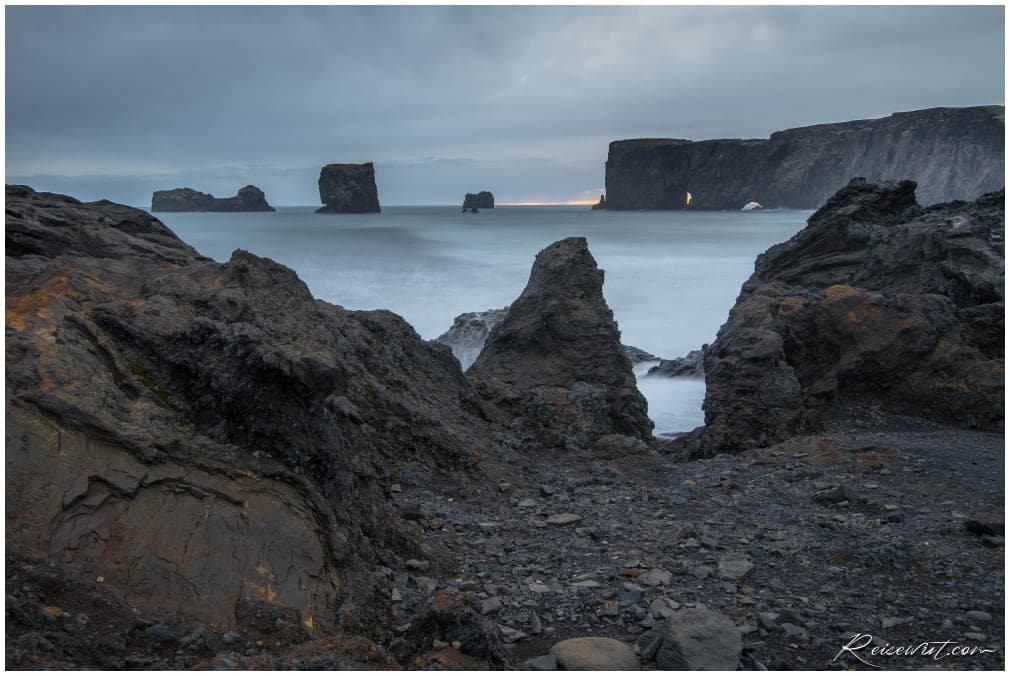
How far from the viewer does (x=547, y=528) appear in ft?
19.9

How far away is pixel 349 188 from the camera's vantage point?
4707 inches

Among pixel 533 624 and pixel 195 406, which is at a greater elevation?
pixel 195 406

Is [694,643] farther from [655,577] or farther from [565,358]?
[565,358]

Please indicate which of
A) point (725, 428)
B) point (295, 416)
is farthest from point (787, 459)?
point (295, 416)

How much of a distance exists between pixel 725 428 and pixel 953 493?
281cm

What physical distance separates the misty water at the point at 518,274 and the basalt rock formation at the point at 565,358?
423 centimetres

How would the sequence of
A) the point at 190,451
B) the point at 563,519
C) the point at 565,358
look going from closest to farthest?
the point at 190,451
the point at 563,519
the point at 565,358

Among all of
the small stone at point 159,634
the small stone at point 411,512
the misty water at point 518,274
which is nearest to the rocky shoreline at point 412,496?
the small stone at point 159,634

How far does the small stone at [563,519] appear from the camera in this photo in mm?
6180

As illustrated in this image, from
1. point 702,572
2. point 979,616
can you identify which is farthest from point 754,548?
point 979,616

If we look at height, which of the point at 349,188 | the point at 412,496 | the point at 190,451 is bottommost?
the point at 412,496

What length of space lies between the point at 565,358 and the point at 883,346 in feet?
13.5

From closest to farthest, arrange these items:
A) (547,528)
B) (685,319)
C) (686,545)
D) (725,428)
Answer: (686,545) → (547,528) → (725,428) → (685,319)

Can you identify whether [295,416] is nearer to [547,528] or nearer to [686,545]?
[547,528]
